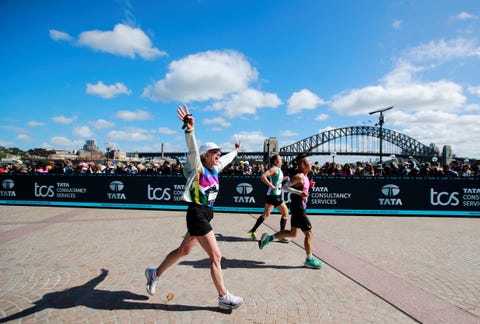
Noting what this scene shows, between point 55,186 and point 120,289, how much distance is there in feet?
32.3

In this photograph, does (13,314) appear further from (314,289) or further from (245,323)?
(314,289)

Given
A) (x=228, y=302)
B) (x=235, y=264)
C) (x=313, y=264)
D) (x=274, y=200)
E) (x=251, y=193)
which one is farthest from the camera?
(x=251, y=193)

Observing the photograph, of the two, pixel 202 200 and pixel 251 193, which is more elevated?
pixel 202 200

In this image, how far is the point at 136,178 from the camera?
433 inches

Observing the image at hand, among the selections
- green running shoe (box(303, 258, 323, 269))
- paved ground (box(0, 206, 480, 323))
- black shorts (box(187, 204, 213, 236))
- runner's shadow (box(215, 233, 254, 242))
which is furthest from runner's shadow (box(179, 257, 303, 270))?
black shorts (box(187, 204, 213, 236))


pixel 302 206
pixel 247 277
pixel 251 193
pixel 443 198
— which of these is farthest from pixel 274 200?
pixel 443 198

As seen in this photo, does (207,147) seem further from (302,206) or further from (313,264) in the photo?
(313,264)

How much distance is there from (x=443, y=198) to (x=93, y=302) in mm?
11200

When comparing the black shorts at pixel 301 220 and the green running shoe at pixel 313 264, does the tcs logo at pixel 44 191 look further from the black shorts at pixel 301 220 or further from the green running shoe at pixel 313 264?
the green running shoe at pixel 313 264

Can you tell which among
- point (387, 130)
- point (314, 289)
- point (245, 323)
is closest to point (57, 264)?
point (245, 323)

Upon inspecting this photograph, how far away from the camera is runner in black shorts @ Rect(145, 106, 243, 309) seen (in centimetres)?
311

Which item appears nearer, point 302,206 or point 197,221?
point 197,221

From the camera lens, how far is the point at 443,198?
989cm

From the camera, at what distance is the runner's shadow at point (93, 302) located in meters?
3.24
